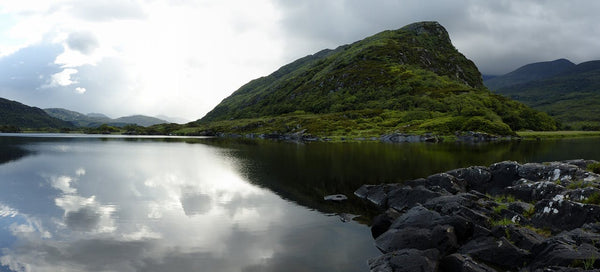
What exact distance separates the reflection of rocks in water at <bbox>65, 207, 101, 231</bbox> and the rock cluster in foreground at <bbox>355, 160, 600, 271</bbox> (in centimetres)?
2650

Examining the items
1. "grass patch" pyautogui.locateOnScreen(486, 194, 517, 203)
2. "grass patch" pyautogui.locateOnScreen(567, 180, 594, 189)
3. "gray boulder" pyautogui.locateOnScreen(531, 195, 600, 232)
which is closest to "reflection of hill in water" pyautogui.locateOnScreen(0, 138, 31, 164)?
"grass patch" pyautogui.locateOnScreen(486, 194, 517, 203)

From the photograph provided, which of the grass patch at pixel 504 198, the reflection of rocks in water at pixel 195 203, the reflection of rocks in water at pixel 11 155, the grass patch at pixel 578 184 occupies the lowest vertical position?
the reflection of rocks in water at pixel 195 203

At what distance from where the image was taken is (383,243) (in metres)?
25.1

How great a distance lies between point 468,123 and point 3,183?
609 ft

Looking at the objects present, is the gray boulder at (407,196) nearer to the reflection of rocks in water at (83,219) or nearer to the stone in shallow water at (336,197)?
the stone in shallow water at (336,197)

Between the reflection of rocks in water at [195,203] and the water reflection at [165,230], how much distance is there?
0.12 metres

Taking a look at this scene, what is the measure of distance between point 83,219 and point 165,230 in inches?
394

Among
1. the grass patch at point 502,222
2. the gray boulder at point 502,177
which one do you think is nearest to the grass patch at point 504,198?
the gray boulder at point 502,177

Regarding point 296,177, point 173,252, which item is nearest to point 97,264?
point 173,252

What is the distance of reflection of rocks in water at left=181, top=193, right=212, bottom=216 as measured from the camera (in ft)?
120

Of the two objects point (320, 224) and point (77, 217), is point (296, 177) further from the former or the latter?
point (77, 217)

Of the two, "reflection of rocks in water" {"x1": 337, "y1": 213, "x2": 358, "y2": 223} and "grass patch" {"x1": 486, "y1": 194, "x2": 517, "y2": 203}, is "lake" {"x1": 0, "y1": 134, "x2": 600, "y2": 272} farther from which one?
"grass patch" {"x1": 486, "y1": 194, "x2": 517, "y2": 203}

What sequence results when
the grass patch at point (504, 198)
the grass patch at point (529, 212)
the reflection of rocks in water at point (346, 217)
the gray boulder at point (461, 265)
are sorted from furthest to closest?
1. the grass patch at point (504, 198)
2. the reflection of rocks in water at point (346, 217)
3. the grass patch at point (529, 212)
4. the gray boulder at point (461, 265)

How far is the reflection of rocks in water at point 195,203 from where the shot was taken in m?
36.5
